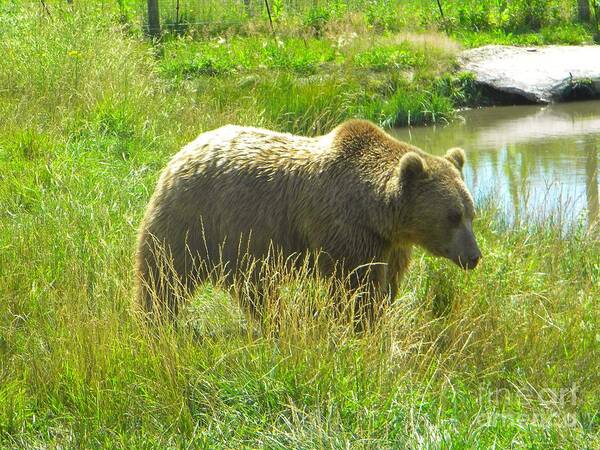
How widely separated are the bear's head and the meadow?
0.34 meters

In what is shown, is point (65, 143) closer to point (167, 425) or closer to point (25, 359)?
point (25, 359)

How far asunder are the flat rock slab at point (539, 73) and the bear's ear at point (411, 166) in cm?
1178

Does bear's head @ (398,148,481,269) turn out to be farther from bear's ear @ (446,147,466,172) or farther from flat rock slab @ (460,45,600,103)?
flat rock slab @ (460,45,600,103)

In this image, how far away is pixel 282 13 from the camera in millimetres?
20125

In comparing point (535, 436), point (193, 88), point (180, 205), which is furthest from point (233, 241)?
point (193, 88)

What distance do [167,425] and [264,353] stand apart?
57cm

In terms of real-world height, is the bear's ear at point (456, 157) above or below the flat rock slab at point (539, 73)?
above

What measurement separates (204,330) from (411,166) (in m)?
1.56

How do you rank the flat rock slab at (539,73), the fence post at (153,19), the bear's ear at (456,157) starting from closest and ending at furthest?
the bear's ear at (456,157) < the fence post at (153,19) < the flat rock slab at (539,73)

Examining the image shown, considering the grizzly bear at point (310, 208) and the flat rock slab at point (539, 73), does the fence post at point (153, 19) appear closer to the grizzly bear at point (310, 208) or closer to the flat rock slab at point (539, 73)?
the flat rock slab at point (539, 73)

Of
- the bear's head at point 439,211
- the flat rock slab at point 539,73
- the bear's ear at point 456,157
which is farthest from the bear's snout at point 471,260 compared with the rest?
the flat rock slab at point 539,73

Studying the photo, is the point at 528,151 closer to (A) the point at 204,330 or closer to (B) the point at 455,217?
(B) the point at 455,217

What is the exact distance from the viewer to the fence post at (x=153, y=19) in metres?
17.2

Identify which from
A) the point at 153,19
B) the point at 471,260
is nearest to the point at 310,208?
the point at 471,260
